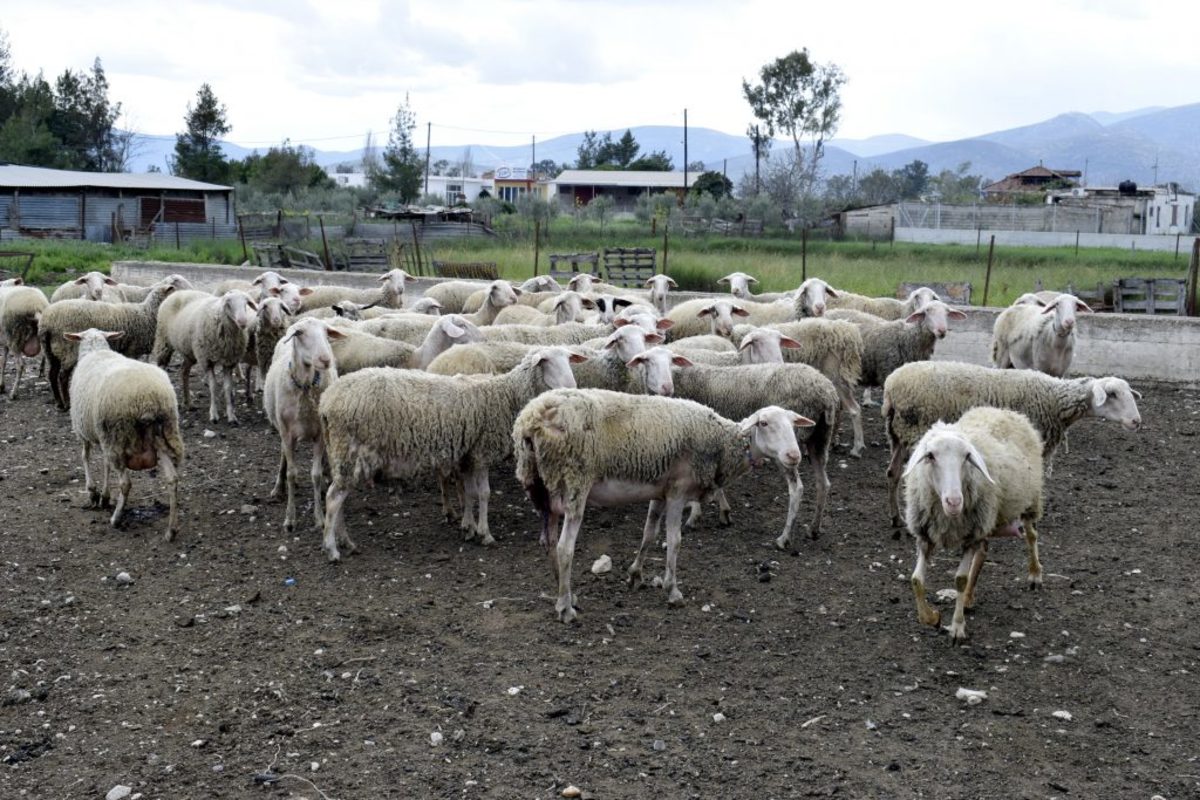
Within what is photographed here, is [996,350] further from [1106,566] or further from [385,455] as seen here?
[385,455]

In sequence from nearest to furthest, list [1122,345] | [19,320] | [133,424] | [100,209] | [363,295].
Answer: [133,424] → [19,320] → [1122,345] → [363,295] → [100,209]

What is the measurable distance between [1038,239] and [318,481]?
42169mm

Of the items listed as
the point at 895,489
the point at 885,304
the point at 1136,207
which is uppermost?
the point at 1136,207

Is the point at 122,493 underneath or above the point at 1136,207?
underneath

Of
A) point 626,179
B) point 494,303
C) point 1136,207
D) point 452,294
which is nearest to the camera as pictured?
point 494,303

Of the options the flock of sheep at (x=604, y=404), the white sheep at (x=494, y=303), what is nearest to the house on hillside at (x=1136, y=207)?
the flock of sheep at (x=604, y=404)

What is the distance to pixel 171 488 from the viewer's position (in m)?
8.45

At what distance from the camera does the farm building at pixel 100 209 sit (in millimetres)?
38656

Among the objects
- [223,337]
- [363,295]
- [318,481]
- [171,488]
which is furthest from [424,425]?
[363,295]

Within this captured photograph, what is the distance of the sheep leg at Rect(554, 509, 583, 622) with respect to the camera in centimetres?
689

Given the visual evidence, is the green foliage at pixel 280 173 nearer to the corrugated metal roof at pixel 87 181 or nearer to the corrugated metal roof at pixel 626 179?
the corrugated metal roof at pixel 87 181

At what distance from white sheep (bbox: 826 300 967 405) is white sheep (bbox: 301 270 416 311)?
6598 mm

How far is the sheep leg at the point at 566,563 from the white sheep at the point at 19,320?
9.48 meters

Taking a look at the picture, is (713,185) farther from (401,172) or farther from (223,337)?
(223,337)
